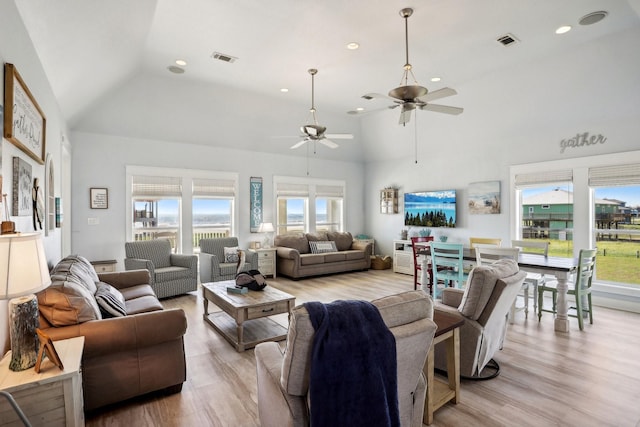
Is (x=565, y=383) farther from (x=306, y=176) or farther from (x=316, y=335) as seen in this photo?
(x=306, y=176)

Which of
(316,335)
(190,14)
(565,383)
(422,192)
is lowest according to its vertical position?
(565,383)

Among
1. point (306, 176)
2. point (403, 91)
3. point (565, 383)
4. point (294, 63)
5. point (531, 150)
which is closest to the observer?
point (565, 383)

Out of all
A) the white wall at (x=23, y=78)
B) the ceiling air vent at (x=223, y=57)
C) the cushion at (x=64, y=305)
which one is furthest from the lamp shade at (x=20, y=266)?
the ceiling air vent at (x=223, y=57)

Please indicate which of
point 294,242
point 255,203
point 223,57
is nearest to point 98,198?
point 255,203

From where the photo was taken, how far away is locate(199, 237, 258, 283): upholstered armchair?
5.85m

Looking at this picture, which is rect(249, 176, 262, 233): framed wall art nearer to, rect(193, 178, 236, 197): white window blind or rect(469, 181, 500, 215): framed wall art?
rect(193, 178, 236, 197): white window blind

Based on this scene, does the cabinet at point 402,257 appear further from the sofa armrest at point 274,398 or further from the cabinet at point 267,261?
the sofa armrest at point 274,398

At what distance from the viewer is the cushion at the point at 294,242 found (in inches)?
294

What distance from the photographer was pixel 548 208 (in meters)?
5.79

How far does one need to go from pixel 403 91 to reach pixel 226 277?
14.2 ft

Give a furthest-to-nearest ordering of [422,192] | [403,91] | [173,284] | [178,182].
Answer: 1. [422,192]
2. [178,182]
3. [173,284]
4. [403,91]

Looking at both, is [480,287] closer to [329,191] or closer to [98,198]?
[98,198]

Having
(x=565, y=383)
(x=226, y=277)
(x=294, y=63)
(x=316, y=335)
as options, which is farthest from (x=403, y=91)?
(x=226, y=277)

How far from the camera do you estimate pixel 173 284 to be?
5.45m
